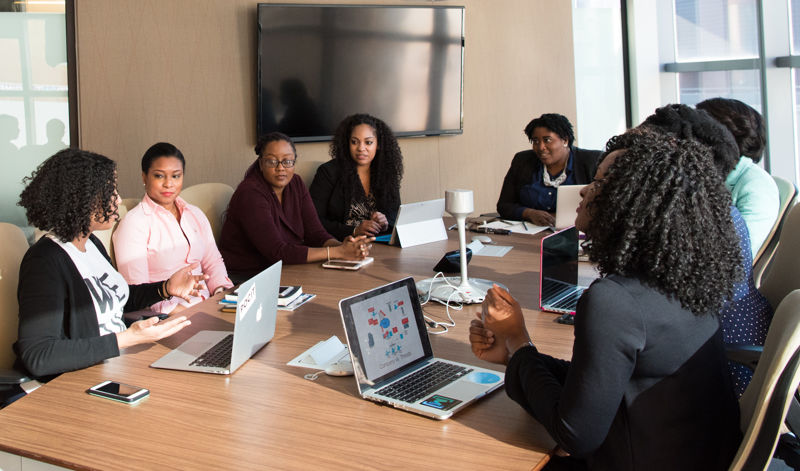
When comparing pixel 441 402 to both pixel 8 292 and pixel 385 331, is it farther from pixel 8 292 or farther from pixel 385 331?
pixel 8 292

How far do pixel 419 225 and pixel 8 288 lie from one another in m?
1.76

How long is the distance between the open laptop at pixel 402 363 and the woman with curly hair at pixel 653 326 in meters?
0.24

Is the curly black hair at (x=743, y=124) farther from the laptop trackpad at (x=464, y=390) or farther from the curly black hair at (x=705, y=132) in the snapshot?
the laptop trackpad at (x=464, y=390)

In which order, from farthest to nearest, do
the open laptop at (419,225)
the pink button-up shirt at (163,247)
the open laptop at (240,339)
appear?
the open laptop at (419,225), the pink button-up shirt at (163,247), the open laptop at (240,339)

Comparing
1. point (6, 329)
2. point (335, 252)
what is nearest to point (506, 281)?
point (335, 252)

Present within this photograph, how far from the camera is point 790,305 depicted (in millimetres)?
1586

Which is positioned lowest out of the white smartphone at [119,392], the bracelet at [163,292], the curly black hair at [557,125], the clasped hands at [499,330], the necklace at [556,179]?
the white smartphone at [119,392]

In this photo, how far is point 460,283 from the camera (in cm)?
245

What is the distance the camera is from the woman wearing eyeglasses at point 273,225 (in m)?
3.04

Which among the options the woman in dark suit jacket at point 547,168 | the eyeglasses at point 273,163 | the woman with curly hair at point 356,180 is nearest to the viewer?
the eyeglasses at point 273,163

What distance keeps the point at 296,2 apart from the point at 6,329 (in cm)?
343

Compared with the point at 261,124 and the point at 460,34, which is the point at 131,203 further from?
the point at 460,34

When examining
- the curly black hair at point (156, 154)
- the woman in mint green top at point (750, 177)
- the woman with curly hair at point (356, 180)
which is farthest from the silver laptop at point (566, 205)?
the curly black hair at point (156, 154)

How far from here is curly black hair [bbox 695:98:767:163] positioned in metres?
2.85
